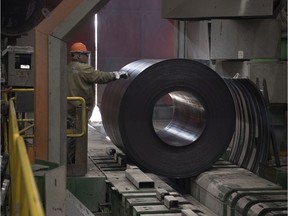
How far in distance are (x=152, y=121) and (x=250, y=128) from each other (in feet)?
4.59

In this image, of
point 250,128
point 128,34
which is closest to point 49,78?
point 250,128

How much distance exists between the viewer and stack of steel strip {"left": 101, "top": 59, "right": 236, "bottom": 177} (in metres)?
6.14

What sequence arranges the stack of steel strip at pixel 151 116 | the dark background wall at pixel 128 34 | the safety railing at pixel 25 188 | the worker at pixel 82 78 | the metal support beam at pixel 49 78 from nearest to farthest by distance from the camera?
the safety railing at pixel 25 188
the metal support beam at pixel 49 78
the stack of steel strip at pixel 151 116
the worker at pixel 82 78
the dark background wall at pixel 128 34

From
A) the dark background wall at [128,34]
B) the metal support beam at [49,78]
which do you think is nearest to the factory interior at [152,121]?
the metal support beam at [49,78]

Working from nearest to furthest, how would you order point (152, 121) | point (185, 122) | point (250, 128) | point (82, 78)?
point (152, 121), point (82, 78), point (250, 128), point (185, 122)

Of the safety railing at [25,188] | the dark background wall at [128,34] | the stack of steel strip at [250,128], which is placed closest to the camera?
the safety railing at [25,188]

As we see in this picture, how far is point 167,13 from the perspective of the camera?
5910mm

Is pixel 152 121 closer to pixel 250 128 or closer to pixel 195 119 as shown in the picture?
pixel 195 119

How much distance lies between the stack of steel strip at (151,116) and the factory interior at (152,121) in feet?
0.04

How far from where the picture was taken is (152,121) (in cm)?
635

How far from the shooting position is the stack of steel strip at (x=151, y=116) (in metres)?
6.14

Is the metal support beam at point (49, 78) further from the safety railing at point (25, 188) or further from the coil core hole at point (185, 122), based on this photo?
the coil core hole at point (185, 122)

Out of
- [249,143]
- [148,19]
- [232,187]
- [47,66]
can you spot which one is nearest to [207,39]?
[148,19]

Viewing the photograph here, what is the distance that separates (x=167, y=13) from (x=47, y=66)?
Result: 1.91m
